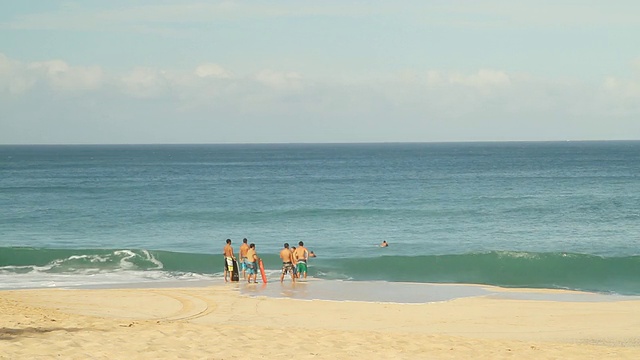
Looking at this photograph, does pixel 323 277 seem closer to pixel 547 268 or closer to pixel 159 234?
pixel 547 268

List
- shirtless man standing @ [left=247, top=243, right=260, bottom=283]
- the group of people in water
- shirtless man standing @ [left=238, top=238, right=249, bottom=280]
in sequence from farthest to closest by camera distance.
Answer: shirtless man standing @ [left=238, top=238, right=249, bottom=280] < the group of people in water < shirtless man standing @ [left=247, top=243, right=260, bottom=283]

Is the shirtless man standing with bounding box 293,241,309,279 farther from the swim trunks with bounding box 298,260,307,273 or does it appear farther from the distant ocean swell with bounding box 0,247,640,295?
the distant ocean swell with bounding box 0,247,640,295

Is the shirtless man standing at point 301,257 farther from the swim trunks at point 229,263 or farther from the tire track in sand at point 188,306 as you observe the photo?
the tire track in sand at point 188,306

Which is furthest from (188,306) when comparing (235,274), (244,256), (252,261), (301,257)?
(301,257)

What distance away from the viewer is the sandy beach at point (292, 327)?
14133 mm

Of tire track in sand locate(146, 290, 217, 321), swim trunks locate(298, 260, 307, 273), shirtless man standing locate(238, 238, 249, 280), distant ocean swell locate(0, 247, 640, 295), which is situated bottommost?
distant ocean swell locate(0, 247, 640, 295)

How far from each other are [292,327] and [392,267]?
48.8ft

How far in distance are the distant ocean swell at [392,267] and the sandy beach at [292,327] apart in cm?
628

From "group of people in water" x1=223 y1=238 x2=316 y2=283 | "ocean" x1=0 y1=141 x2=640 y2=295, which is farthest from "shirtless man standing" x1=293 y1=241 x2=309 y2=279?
"ocean" x1=0 y1=141 x2=640 y2=295

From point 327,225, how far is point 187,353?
31633mm

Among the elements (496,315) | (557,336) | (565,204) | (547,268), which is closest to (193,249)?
(547,268)

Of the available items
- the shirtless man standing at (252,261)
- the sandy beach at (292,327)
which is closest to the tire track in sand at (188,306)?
the sandy beach at (292,327)

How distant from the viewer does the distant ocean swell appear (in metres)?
29.2

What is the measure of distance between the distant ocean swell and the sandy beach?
628 cm
